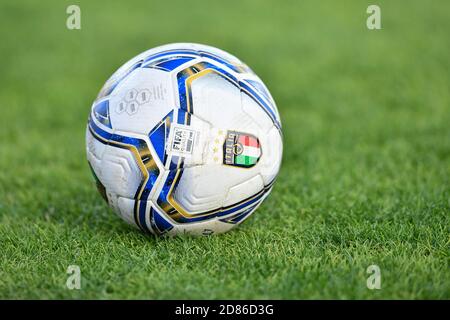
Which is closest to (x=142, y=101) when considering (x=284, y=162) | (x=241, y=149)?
(x=241, y=149)

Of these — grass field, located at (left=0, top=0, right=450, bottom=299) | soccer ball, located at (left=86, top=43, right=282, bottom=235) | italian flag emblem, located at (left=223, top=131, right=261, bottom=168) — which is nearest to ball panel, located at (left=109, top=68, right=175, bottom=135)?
soccer ball, located at (left=86, top=43, right=282, bottom=235)

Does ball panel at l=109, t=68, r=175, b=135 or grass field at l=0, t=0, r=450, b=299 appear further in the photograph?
ball panel at l=109, t=68, r=175, b=135

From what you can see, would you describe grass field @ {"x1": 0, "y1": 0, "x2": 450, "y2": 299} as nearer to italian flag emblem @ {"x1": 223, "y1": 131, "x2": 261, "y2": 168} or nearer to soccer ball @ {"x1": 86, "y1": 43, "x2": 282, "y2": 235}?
soccer ball @ {"x1": 86, "y1": 43, "x2": 282, "y2": 235}

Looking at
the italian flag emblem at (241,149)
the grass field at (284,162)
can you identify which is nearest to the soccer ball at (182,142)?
the italian flag emblem at (241,149)

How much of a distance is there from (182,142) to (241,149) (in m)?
0.35

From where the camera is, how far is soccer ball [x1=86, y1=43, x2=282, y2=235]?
3.66 metres

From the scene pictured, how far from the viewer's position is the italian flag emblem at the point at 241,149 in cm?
370

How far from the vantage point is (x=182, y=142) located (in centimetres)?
365

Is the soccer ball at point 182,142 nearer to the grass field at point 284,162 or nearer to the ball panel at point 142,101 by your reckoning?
the ball panel at point 142,101

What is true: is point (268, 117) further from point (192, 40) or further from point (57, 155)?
point (192, 40)

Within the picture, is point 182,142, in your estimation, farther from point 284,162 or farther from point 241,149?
point 284,162

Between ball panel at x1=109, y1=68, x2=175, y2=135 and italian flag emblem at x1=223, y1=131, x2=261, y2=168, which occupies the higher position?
ball panel at x1=109, y1=68, x2=175, y2=135
